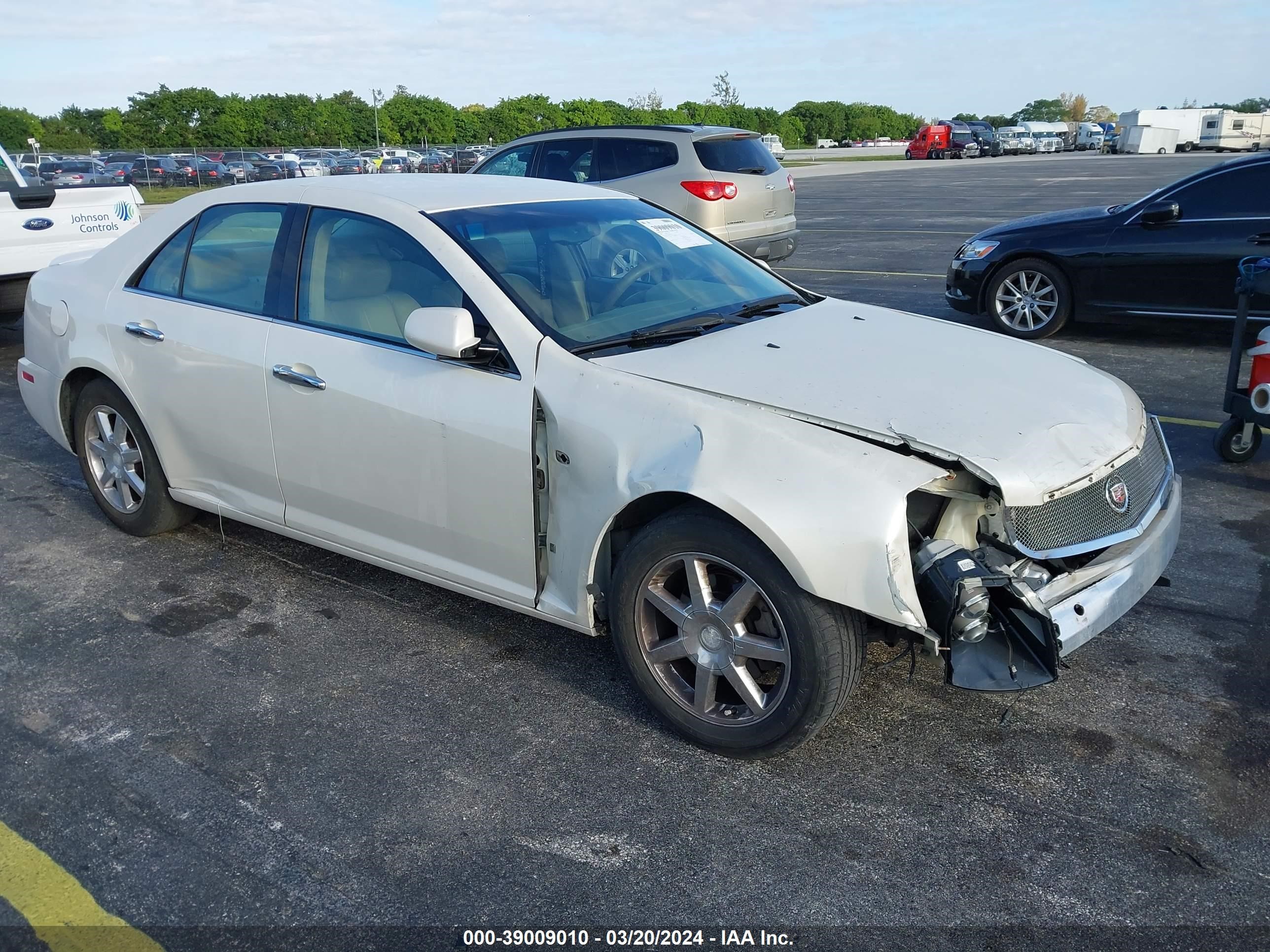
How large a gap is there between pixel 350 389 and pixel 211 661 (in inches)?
Result: 44.8

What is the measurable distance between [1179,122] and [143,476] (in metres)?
74.7

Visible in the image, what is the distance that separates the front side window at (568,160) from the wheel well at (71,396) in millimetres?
7687

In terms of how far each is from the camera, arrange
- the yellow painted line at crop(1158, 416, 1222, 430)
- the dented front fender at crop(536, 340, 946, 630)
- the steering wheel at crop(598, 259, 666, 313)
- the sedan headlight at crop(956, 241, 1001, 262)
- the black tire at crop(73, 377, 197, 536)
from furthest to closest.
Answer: the sedan headlight at crop(956, 241, 1001, 262) → the yellow painted line at crop(1158, 416, 1222, 430) → the black tire at crop(73, 377, 197, 536) → the steering wheel at crop(598, 259, 666, 313) → the dented front fender at crop(536, 340, 946, 630)

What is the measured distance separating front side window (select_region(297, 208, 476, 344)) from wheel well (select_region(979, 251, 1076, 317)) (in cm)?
649

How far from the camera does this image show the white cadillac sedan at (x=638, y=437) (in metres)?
3.00

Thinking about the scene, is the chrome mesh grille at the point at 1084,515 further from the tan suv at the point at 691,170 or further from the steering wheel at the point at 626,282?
the tan suv at the point at 691,170

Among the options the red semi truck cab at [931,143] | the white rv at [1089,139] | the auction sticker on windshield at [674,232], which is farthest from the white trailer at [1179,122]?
the auction sticker on windshield at [674,232]

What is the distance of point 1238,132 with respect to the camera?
62.7 metres

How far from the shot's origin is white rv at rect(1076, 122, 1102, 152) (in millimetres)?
75688

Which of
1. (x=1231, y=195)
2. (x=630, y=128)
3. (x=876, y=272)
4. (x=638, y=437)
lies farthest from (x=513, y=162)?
(x=638, y=437)

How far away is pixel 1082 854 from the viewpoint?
9.29ft

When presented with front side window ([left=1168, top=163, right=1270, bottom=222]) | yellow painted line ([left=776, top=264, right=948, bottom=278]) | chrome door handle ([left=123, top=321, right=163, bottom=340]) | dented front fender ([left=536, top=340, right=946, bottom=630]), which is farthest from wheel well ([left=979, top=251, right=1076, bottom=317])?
chrome door handle ([left=123, top=321, right=163, bottom=340])

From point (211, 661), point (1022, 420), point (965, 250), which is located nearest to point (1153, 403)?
point (965, 250)

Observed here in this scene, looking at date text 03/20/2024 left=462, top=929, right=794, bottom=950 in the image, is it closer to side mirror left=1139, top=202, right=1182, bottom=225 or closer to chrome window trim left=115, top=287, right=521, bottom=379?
chrome window trim left=115, top=287, right=521, bottom=379
